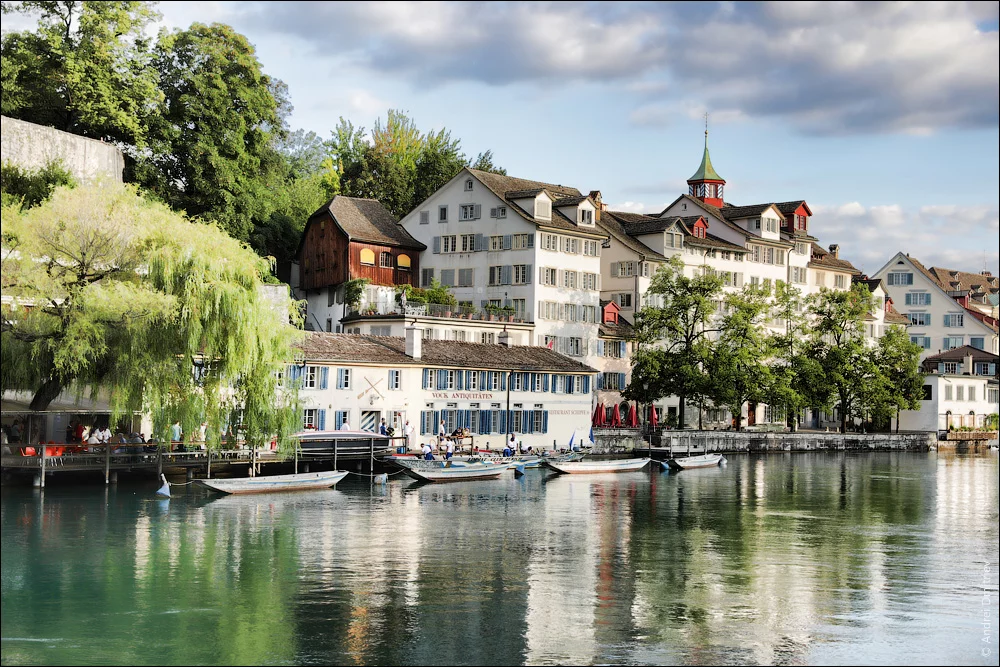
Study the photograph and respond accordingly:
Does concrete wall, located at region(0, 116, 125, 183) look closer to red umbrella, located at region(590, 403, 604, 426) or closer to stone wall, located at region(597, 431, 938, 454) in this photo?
stone wall, located at region(597, 431, 938, 454)

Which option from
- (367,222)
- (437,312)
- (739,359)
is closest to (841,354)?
(739,359)

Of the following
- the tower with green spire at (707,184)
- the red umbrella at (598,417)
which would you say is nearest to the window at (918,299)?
the tower with green spire at (707,184)

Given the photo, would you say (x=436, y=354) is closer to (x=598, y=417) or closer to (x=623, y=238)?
(x=598, y=417)

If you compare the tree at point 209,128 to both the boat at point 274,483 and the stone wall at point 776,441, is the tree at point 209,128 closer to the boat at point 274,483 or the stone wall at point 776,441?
the boat at point 274,483

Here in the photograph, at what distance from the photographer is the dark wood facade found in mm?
79250

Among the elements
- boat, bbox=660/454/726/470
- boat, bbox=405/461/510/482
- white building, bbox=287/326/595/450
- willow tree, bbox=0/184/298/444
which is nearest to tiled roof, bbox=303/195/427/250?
white building, bbox=287/326/595/450

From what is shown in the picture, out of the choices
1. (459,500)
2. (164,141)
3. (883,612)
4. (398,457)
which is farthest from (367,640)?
(164,141)

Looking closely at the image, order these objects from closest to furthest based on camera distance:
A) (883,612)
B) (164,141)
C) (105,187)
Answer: (883,612) < (105,187) < (164,141)

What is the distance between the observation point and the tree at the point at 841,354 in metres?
91.1

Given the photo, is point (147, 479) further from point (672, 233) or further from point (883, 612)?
point (672, 233)

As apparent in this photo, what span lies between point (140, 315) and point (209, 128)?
110 ft

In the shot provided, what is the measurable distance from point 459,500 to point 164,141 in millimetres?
30868

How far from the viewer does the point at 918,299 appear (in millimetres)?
126938

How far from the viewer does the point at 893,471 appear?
7225 cm
